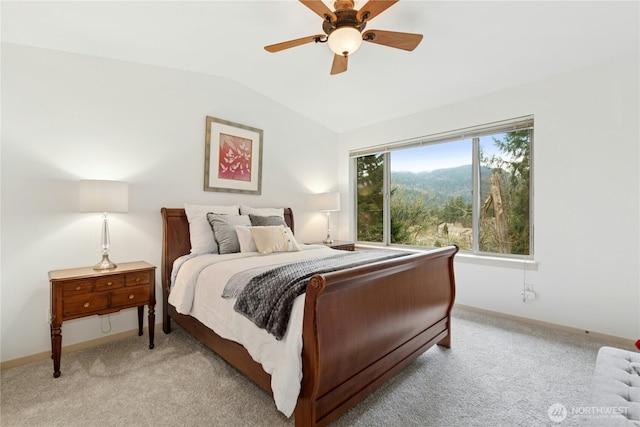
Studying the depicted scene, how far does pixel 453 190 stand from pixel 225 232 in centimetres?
285

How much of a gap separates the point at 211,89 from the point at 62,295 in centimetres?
243

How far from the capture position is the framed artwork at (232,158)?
3408 mm

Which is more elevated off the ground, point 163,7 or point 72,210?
point 163,7

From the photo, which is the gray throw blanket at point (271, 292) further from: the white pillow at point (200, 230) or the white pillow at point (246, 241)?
the white pillow at point (200, 230)

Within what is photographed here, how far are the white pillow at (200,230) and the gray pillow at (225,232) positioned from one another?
5 centimetres

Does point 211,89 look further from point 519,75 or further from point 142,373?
point 519,75

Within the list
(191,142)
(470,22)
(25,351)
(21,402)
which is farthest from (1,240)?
(470,22)

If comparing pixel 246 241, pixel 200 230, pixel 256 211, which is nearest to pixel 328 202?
pixel 256 211

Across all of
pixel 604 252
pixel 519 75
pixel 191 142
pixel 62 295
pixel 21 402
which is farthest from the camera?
pixel 191 142

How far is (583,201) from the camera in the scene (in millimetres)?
2836

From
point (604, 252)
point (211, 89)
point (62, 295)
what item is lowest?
point (62, 295)

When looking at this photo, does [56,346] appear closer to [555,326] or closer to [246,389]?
[246,389]

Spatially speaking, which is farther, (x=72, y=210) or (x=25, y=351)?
(x=72, y=210)

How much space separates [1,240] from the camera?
7.42 feet
